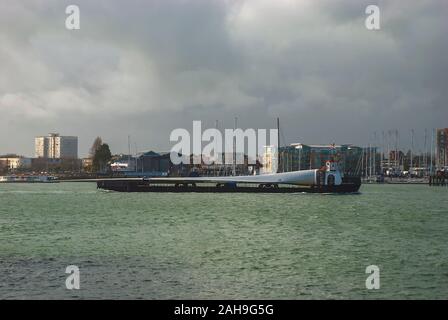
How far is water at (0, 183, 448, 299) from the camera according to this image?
2167cm

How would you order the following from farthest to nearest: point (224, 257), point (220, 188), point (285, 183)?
1. point (220, 188)
2. point (285, 183)
3. point (224, 257)

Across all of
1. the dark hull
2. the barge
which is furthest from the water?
the barge

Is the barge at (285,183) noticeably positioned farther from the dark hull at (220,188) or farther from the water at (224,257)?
the water at (224,257)

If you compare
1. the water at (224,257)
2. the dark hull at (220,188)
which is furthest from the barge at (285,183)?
the water at (224,257)

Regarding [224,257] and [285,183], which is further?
[285,183]

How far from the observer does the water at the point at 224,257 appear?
853 inches

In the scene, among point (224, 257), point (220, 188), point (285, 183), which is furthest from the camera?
point (220, 188)

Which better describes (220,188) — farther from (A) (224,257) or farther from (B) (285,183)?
(A) (224,257)

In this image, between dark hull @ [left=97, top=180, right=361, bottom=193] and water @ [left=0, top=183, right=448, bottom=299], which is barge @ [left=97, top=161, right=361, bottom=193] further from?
water @ [left=0, top=183, right=448, bottom=299]

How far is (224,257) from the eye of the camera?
96.8 feet

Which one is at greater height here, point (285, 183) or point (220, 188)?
point (285, 183)

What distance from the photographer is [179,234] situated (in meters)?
40.0

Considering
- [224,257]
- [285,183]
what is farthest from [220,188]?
[224,257]
